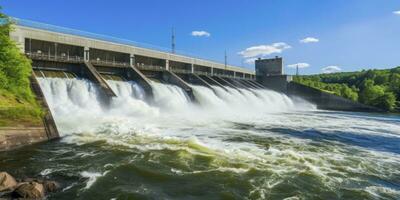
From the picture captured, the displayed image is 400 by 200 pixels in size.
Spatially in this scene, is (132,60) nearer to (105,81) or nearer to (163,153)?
(105,81)

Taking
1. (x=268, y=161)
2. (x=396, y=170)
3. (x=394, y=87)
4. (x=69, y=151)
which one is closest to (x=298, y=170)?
(x=268, y=161)

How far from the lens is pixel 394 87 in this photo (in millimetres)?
70938

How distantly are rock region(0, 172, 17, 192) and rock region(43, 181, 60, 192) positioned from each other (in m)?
0.71

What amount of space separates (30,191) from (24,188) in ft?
0.55

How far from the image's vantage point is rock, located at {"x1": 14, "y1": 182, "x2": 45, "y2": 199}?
7.42 meters

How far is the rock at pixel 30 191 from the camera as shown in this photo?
7.42m

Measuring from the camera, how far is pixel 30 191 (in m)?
7.51

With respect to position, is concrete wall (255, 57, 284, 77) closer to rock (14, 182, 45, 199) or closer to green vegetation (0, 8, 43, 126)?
green vegetation (0, 8, 43, 126)

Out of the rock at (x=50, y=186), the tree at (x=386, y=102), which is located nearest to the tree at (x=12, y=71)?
the rock at (x=50, y=186)

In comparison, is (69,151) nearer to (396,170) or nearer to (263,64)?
(396,170)

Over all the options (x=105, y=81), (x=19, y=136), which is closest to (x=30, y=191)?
(x=19, y=136)

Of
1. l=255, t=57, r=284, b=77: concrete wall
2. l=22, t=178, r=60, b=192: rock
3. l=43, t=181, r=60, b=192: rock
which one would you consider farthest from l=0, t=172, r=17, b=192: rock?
l=255, t=57, r=284, b=77: concrete wall

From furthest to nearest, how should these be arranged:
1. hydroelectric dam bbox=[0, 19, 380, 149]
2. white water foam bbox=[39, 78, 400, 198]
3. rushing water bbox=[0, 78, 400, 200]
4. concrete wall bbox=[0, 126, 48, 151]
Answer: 1. hydroelectric dam bbox=[0, 19, 380, 149]
2. concrete wall bbox=[0, 126, 48, 151]
3. white water foam bbox=[39, 78, 400, 198]
4. rushing water bbox=[0, 78, 400, 200]

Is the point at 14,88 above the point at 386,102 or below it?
above
